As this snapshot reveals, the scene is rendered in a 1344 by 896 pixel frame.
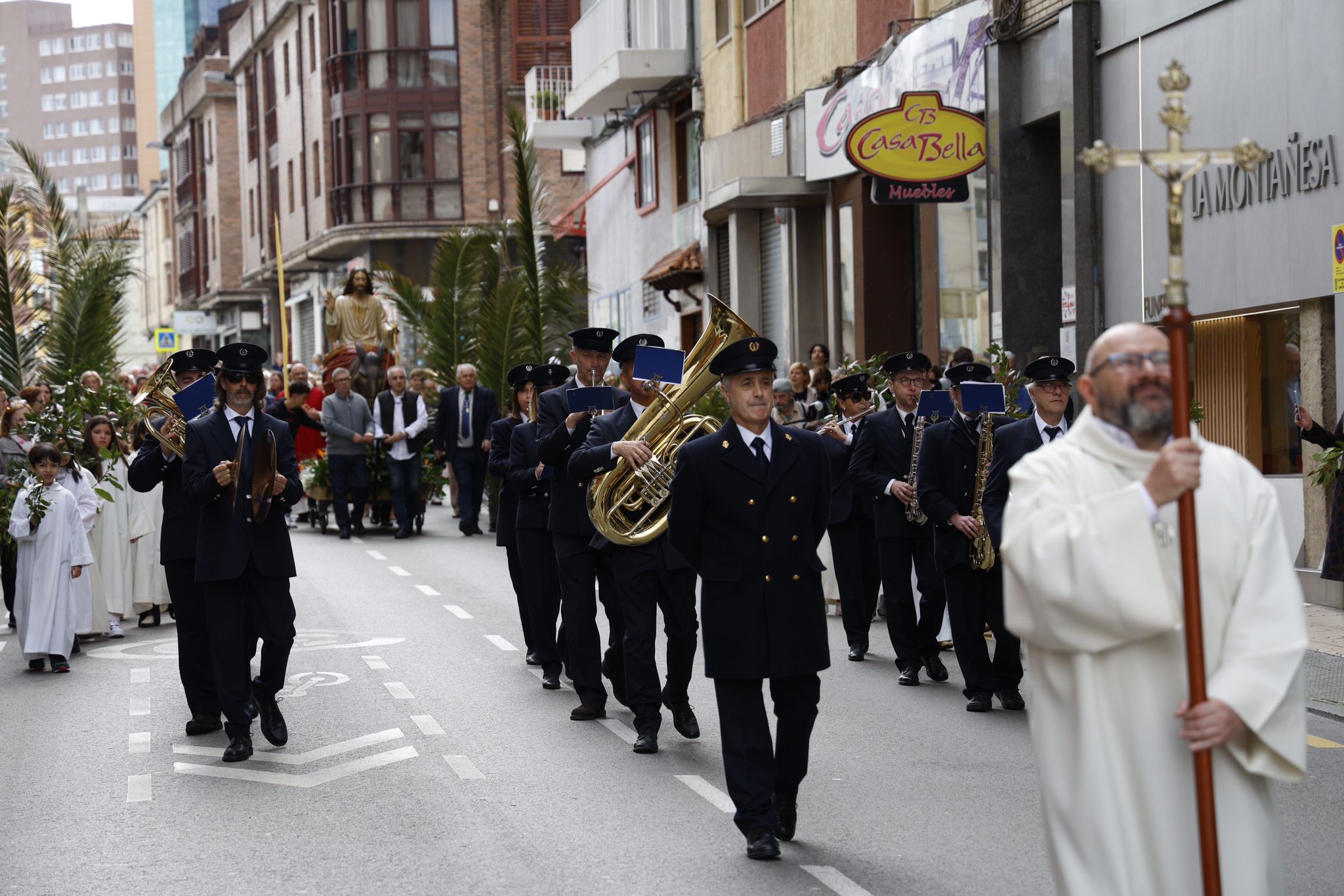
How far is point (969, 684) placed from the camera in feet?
34.8

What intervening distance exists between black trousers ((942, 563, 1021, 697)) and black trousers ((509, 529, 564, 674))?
2.46m

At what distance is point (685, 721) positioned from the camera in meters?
9.89

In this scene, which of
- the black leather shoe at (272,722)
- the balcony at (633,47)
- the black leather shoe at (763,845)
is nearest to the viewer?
the black leather shoe at (763,845)

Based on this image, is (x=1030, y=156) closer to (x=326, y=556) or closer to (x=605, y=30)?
(x=326, y=556)

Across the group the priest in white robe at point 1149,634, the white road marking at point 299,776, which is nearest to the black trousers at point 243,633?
the white road marking at point 299,776

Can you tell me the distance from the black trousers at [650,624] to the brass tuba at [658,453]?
20cm

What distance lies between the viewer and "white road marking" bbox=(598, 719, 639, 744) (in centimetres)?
985

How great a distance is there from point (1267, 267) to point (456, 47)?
37.0 metres

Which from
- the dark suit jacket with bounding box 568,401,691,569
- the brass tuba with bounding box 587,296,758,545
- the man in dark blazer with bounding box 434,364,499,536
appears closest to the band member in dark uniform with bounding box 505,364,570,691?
the dark suit jacket with bounding box 568,401,691,569

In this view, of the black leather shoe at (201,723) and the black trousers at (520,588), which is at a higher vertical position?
the black trousers at (520,588)

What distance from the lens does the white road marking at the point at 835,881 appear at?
6668 mm

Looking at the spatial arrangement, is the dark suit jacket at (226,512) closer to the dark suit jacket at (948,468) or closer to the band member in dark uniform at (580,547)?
the band member in dark uniform at (580,547)

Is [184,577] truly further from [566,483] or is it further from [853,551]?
[853,551]

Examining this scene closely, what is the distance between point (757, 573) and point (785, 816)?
0.97m
